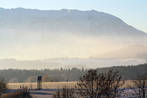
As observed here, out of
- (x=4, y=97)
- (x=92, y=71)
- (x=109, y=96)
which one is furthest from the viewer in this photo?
(x=4, y=97)

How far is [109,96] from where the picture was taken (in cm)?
4741

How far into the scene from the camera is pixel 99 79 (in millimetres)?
42844

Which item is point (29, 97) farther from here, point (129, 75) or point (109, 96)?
point (129, 75)

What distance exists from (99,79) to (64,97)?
24.5 metres

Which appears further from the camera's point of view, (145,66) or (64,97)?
(145,66)

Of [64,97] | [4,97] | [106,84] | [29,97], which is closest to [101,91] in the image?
[106,84]

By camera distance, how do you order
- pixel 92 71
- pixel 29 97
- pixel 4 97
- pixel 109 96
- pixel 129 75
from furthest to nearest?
1. pixel 129 75
2. pixel 29 97
3. pixel 4 97
4. pixel 109 96
5. pixel 92 71

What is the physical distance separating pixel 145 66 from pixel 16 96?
127 m

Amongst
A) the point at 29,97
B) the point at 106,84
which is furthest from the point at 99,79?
the point at 29,97

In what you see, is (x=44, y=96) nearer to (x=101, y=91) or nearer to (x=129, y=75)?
(x=101, y=91)

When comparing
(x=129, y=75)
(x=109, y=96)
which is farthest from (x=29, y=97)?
(x=129, y=75)

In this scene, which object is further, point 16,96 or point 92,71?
point 16,96

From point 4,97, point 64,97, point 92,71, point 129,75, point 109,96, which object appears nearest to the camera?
point 92,71

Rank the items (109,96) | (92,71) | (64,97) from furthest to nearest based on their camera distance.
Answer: (64,97) < (109,96) < (92,71)
